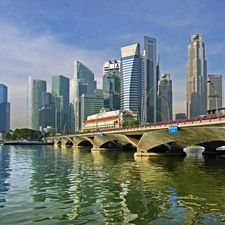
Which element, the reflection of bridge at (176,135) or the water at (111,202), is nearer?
the water at (111,202)

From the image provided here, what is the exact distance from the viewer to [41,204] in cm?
1866

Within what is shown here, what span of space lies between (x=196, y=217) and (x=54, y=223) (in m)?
7.20

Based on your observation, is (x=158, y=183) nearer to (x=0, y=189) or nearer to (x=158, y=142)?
(x=0, y=189)

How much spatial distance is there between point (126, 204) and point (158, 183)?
982 centimetres

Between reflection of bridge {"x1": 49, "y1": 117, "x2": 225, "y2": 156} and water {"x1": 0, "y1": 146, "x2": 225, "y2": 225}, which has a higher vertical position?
reflection of bridge {"x1": 49, "y1": 117, "x2": 225, "y2": 156}

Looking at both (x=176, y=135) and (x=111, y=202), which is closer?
(x=111, y=202)

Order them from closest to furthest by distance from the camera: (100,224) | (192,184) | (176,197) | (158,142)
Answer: (100,224), (176,197), (192,184), (158,142)

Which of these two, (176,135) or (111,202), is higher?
(176,135)

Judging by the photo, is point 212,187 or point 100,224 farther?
point 212,187

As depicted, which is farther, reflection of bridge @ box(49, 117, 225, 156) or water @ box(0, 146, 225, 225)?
reflection of bridge @ box(49, 117, 225, 156)

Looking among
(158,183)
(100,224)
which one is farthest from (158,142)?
(100,224)

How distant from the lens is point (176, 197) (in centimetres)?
2098

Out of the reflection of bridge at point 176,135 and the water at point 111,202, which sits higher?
the reflection of bridge at point 176,135

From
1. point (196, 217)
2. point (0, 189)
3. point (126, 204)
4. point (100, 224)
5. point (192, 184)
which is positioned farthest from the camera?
point (192, 184)
